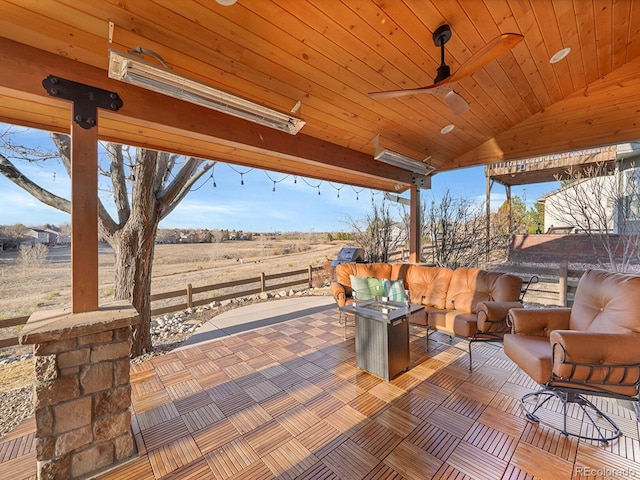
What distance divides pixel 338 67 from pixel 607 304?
9.51 ft

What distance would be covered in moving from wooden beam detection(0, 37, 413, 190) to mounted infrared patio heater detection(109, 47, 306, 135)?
1.28 ft

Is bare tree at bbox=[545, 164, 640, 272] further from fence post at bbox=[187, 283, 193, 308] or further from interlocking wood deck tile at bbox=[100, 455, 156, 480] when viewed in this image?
fence post at bbox=[187, 283, 193, 308]

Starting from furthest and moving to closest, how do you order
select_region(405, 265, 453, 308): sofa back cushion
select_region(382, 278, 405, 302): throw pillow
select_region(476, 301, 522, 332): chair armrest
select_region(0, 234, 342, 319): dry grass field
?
select_region(0, 234, 342, 319): dry grass field → select_region(405, 265, 453, 308): sofa back cushion → select_region(382, 278, 405, 302): throw pillow → select_region(476, 301, 522, 332): chair armrest

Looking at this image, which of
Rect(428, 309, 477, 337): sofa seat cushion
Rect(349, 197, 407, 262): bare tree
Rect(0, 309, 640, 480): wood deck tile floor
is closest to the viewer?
Rect(0, 309, 640, 480): wood deck tile floor

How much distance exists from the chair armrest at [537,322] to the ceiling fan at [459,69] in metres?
1.91

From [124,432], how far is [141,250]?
81.0 inches

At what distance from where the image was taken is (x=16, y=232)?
15.5 ft

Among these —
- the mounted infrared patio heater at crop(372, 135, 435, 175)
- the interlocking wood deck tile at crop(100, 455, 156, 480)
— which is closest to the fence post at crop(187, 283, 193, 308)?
the interlocking wood deck tile at crop(100, 455, 156, 480)

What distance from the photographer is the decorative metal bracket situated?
1.69m

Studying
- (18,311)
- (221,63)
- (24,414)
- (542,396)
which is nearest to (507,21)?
(221,63)

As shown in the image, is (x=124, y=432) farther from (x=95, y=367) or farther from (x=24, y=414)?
(x=24, y=414)

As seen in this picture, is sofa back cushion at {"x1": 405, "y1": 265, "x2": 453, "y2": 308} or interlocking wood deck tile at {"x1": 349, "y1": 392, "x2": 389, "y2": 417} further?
sofa back cushion at {"x1": 405, "y1": 265, "x2": 453, "y2": 308}

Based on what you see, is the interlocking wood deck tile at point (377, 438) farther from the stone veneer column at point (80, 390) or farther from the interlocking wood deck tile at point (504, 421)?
the stone veneer column at point (80, 390)

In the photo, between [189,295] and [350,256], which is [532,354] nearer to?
[350,256]
